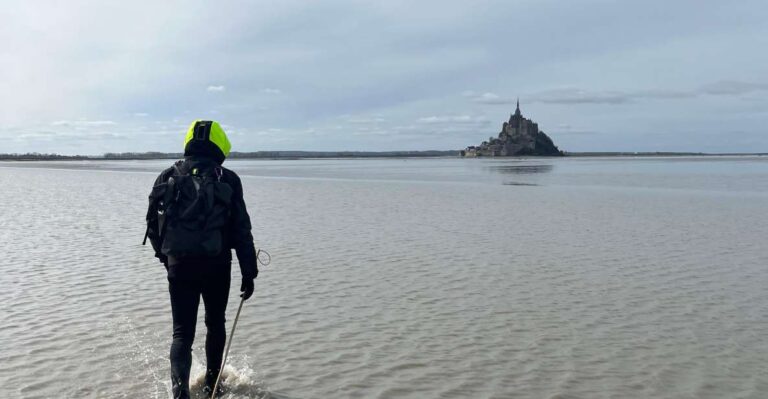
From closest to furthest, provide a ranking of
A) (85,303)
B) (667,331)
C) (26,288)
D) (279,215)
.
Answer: (667,331)
(85,303)
(26,288)
(279,215)

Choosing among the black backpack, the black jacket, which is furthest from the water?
the black backpack

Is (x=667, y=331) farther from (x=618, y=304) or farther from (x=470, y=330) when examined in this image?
(x=470, y=330)

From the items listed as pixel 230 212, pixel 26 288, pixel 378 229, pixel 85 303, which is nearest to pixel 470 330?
pixel 230 212

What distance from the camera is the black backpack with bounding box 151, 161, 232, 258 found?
533 cm

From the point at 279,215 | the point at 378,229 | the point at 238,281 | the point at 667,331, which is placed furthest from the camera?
the point at 279,215

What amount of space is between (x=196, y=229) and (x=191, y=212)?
0.15 m

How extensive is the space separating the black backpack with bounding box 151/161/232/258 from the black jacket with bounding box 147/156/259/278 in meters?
0.07

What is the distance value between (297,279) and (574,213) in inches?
632

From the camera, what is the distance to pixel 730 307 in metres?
9.87

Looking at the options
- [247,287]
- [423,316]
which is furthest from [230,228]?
[423,316]

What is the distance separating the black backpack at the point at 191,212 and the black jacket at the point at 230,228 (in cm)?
7

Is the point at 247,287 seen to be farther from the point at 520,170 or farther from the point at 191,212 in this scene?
the point at 520,170

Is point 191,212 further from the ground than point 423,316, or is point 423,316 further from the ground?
point 191,212

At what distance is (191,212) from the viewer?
532 cm
